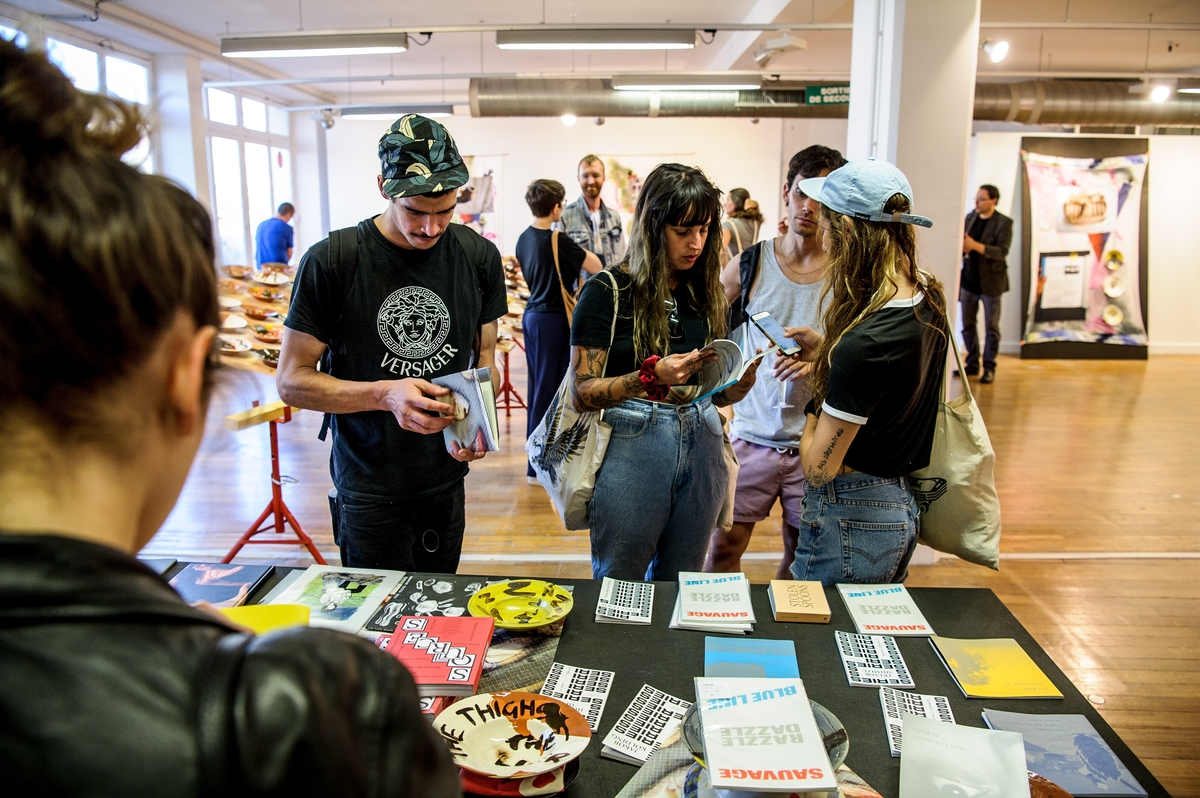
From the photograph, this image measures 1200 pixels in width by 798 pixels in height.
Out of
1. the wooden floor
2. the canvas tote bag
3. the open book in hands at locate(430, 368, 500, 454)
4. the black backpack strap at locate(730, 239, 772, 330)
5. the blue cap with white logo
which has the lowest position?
the wooden floor

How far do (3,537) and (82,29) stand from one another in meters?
10.5

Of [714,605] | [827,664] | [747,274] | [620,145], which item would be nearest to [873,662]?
[827,664]

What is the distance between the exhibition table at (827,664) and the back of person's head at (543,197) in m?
3.29

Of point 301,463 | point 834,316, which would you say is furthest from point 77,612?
point 301,463

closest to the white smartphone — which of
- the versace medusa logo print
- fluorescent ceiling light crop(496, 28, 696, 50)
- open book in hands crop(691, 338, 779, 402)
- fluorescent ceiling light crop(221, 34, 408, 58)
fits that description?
open book in hands crop(691, 338, 779, 402)

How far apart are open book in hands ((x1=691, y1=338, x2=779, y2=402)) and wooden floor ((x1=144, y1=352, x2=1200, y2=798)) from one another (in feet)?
3.38

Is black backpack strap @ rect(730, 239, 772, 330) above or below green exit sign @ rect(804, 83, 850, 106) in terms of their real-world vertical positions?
below

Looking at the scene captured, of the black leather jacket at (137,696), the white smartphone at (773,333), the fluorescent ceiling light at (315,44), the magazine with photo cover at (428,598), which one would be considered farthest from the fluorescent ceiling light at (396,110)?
the black leather jacket at (137,696)

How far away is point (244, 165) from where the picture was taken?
41.1 feet

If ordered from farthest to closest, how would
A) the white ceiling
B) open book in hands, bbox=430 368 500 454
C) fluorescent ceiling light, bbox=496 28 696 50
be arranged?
the white ceiling → fluorescent ceiling light, bbox=496 28 696 50 → open book in hands, bbox=430 368 500 454

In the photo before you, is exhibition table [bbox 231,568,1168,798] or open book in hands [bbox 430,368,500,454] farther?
open book in hands [bbox 430,368,500,454]

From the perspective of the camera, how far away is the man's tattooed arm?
182 cm

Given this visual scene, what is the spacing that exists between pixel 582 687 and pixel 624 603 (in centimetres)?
29

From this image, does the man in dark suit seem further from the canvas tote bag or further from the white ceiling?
the canvas tote bag
